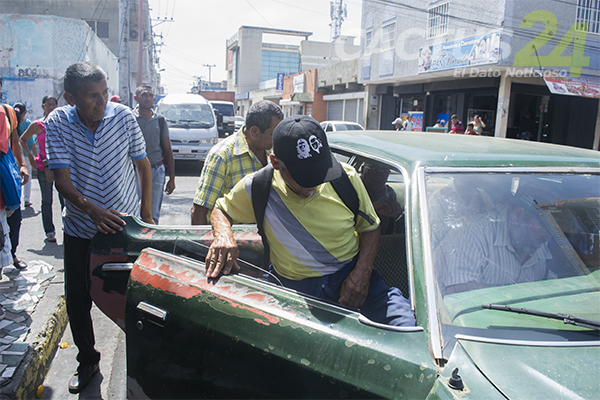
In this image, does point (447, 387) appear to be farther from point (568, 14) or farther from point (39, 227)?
point (568, 14)

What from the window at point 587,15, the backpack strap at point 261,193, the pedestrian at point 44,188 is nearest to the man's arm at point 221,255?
the backpack strap at point 261,193

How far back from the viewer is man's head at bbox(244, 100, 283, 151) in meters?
2.87

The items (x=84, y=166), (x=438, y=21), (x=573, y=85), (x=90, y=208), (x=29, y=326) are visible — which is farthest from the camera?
(x=438, y=21)

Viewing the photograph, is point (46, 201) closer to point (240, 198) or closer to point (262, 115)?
point (262, 115)

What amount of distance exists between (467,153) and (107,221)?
1.82m

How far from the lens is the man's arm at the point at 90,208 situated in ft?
7.10

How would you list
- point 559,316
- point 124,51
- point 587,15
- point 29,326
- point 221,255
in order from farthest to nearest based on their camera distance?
point 124,51
point 587,15
point 29,326
point 221,255
point 559,316

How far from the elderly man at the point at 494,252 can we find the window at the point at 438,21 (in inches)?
692

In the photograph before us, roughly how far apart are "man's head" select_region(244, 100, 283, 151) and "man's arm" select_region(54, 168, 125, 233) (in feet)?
3.45

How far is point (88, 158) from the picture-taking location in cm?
256

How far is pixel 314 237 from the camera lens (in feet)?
6.42

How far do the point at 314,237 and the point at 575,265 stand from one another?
1145 mm

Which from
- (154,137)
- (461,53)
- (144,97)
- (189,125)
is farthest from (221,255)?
(461,53)

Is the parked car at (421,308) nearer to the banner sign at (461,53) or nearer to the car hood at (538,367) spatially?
the car hood at (538,367)
